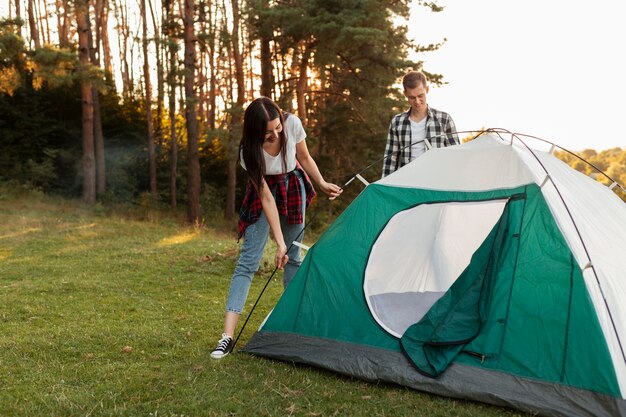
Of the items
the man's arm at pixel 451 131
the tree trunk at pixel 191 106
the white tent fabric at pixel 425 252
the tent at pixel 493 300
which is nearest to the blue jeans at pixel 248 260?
the tent at pixel 493 300

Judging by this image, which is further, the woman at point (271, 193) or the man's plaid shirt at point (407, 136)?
the man's plaid shirt at point (407, 136)

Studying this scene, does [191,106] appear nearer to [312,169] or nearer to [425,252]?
[425,252]

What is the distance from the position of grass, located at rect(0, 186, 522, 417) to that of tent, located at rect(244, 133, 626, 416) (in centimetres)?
15

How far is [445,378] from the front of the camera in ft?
10.6

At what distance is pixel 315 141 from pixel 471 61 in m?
6.10

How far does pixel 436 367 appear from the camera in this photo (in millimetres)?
3236

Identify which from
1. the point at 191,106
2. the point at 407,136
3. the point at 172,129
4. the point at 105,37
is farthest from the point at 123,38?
the point at 407,136

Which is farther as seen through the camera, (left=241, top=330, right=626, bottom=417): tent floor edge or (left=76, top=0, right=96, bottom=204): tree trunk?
(left=76, top=0, right=96, bottom=204): tree trunk

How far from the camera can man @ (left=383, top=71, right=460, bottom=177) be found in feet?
13.8

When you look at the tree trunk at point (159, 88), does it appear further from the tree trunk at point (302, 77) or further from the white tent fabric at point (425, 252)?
the white tent fabric at point (425, 252)

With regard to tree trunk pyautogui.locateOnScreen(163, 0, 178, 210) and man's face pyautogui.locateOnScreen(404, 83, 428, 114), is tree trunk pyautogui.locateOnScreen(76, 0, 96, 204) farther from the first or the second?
man's face pyautogui.locateOnScreen(404, 83, 428, 114)

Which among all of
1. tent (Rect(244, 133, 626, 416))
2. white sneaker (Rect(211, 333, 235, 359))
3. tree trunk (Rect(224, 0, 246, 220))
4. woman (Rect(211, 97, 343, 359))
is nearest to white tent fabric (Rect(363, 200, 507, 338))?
tent (Rect(244, 133, 626, 416))

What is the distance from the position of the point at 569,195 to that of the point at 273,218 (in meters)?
1.63

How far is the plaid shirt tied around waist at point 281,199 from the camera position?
12.6 feet
